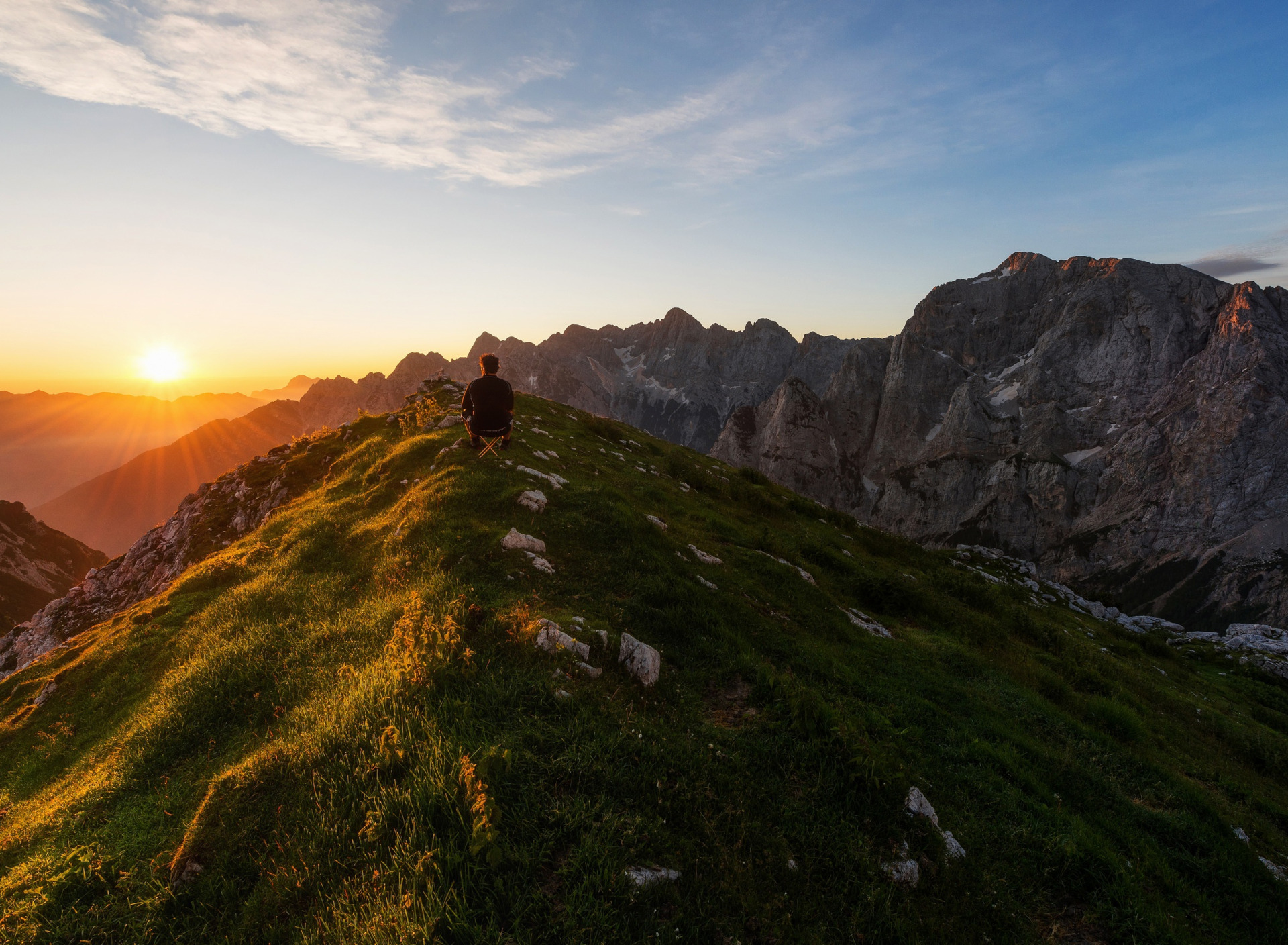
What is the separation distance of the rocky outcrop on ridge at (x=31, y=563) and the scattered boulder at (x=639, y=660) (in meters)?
149

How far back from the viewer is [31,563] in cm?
12531

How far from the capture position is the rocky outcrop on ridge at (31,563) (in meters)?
108

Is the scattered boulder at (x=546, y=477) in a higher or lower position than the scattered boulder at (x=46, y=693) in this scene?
higher

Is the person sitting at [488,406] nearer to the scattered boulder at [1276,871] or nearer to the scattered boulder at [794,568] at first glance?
the scattered boulder at [794,568]

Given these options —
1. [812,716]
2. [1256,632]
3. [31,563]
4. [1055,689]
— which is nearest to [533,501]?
[812,716]

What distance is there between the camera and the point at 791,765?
22.4 feet

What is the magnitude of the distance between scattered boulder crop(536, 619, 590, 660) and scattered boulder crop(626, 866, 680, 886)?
125 inches

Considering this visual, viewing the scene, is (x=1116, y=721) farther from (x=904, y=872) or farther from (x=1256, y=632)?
(x=1256, y=632)

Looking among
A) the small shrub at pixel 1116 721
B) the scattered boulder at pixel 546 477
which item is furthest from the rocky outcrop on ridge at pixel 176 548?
the small shrub at pixel 1116 721

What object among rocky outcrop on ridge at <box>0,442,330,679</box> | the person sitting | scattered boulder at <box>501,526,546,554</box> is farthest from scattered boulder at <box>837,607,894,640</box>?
rocky outcrop on ridge at <box>0,442,330,679</box>

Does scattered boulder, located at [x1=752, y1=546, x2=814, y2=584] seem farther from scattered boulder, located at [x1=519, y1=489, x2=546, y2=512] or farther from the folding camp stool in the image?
the folding camp stool

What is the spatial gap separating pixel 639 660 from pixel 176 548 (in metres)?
31.6

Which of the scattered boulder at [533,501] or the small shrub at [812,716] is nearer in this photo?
the small shrub at [812,716]

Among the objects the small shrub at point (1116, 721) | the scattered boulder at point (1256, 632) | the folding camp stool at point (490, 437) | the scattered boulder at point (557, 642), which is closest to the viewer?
the scattered boulder at point (557, 642)
